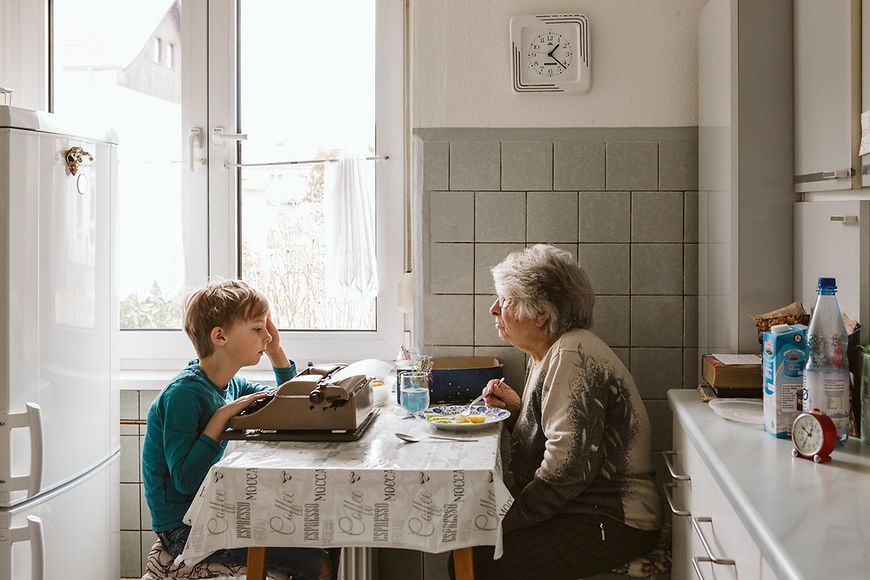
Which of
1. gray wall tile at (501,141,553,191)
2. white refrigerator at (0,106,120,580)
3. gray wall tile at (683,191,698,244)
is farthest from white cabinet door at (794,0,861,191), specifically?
white refrigerator at (0,106,120,580)

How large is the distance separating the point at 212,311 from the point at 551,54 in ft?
4.33

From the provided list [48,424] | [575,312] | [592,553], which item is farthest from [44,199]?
[592,553]

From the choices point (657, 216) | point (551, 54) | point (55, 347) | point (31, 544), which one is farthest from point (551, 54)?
point (31, 544)

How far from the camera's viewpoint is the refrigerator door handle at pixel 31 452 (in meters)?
2.27

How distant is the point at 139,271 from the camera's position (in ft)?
10.6

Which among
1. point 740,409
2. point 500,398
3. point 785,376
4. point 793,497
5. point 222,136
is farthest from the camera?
point 222,136

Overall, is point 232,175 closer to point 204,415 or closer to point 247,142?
point 247,142

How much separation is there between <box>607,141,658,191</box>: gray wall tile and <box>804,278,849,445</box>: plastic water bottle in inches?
43.0

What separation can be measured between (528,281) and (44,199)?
1343 millimetres

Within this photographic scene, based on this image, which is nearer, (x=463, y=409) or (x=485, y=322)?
(x=463, y=409)

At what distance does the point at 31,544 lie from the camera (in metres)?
2.33

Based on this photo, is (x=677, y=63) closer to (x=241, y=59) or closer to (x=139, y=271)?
(x=241, y=59)

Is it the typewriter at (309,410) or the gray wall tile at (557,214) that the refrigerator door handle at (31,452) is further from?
the gray wall tile at (557,214)

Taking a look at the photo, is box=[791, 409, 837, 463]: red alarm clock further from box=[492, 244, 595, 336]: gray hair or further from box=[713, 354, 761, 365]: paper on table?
box=[492, 244, 595, 336]: gray hair
